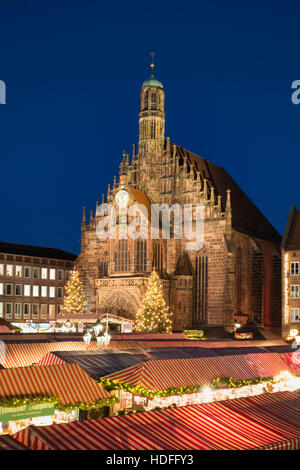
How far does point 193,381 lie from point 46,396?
705 cm

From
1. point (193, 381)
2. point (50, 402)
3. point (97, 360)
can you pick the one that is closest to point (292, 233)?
point (97, 360)

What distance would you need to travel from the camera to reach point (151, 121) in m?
68.2

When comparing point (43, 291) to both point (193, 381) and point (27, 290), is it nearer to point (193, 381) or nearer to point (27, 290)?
point (27, 290)

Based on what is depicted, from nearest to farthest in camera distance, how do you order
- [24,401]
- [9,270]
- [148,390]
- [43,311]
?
[24,401], [148,390], [9,270], [43,311]

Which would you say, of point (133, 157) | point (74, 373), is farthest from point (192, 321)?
point (74, 373)

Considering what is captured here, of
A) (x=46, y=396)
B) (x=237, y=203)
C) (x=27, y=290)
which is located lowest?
(x=46, y=396)

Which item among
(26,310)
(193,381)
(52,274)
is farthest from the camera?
(52,274)

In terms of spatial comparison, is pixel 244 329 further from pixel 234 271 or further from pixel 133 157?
pixel 133 157

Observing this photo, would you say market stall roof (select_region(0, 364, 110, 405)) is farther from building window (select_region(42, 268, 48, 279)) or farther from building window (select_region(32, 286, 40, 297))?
building window (select_region(42, 268, 48, 279))

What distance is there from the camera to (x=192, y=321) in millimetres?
63281

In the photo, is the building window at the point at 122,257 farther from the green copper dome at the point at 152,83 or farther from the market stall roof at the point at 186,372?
the market stall roof at the point at 186,372

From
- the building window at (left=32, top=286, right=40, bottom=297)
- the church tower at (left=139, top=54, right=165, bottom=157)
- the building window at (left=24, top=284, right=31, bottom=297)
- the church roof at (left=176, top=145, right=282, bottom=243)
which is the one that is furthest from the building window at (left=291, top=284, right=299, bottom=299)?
the building window at (left=24, top=284, right=31, bottom=297)

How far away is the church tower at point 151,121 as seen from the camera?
223 feet

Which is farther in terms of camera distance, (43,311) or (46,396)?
(43,311)
